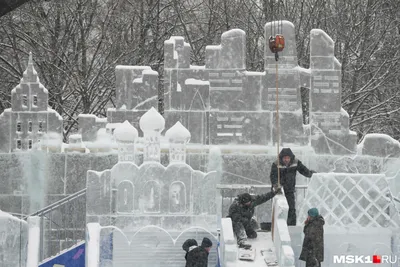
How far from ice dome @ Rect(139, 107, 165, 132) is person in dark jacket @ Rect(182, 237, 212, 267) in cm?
293

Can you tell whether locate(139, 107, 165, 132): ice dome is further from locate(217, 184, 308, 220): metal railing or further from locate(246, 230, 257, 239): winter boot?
locate(246, 230, 257, 239): winter boot

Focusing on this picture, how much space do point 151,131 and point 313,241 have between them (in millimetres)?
4199

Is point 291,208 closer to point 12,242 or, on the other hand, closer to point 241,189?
point 241,189

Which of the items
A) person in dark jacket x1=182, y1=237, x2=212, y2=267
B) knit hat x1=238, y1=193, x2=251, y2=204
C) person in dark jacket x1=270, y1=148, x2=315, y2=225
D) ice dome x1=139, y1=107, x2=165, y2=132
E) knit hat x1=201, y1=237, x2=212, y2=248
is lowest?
person in dark jacket x1=182, y1=237, x2=212, y2=267

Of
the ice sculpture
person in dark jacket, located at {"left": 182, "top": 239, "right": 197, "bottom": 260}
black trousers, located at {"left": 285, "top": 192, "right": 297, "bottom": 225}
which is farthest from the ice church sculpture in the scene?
the ice sculpture

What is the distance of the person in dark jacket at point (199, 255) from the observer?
55.3 ft

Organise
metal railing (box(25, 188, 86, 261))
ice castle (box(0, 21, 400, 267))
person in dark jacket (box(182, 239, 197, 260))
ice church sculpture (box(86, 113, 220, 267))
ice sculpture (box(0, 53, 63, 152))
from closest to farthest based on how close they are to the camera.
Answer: person in dark jacket (box(182, 239, 197, 260))
ice church sculpture (box(86, 113, 220, 267))
metal railing (box(25, 188, 86, 261))
ice castle (box(0, 21, 400, 267))
ice sculpture (box(0, 53, 63, 152))

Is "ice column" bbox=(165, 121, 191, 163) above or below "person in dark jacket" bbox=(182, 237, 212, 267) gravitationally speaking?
above

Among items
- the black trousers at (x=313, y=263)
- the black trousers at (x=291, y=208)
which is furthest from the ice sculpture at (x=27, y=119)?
the black trousers at (x=313, y=263)

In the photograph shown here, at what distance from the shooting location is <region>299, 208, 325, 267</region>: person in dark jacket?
16.7 m
